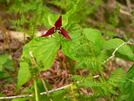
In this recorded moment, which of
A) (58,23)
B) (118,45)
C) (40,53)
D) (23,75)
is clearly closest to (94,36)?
(118,45)

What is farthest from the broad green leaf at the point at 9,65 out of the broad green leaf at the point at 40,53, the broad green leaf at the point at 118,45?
the broad green leaf at the point at 118,45

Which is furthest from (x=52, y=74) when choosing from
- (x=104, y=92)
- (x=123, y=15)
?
(x=123, y=15)

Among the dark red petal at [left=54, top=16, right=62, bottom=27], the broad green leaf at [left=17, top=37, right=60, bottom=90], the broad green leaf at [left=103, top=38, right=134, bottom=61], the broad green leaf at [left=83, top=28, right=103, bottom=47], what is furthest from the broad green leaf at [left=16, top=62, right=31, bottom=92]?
the broad green leaf at [left=103, top=38, right=134, bottom=61]

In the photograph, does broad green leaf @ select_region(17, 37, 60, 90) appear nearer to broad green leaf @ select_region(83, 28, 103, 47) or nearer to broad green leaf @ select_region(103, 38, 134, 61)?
broad green leaf @ select_region(83, 28, 103, 47)

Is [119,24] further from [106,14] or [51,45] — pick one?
[51,45]

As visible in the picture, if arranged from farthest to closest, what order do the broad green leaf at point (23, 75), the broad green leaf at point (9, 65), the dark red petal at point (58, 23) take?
the broad green leaf at point (9, 65)
the broad green leaf at point (23, 75)
the dark red petal at point (58, 23)

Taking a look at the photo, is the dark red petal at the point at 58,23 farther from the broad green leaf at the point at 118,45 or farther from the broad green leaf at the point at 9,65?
the broad green leaf at the point at 9,65

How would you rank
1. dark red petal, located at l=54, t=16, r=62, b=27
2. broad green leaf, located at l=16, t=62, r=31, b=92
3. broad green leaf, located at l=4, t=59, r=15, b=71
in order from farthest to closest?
broad green leaf, located at l=4, t=59, r=15, b=71, broad green leaf, located at l=16, t=62, r=31, b=92, dark red petal, located at l=54, t=16, r=62, b=27

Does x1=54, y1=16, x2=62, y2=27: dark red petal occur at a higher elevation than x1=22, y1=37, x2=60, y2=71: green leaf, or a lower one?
higher

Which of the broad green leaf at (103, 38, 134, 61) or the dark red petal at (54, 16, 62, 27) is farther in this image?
the broad green leaf at (103, 38, 134, 61)


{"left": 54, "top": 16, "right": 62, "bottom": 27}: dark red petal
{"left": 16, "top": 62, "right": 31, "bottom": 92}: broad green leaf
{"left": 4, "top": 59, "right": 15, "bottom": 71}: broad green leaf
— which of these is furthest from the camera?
{"left": 4, "top": 59, "right": 15, "bottom": 71}: broad green leaf

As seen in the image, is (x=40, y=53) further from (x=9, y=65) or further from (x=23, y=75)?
(x=9, y=65)
